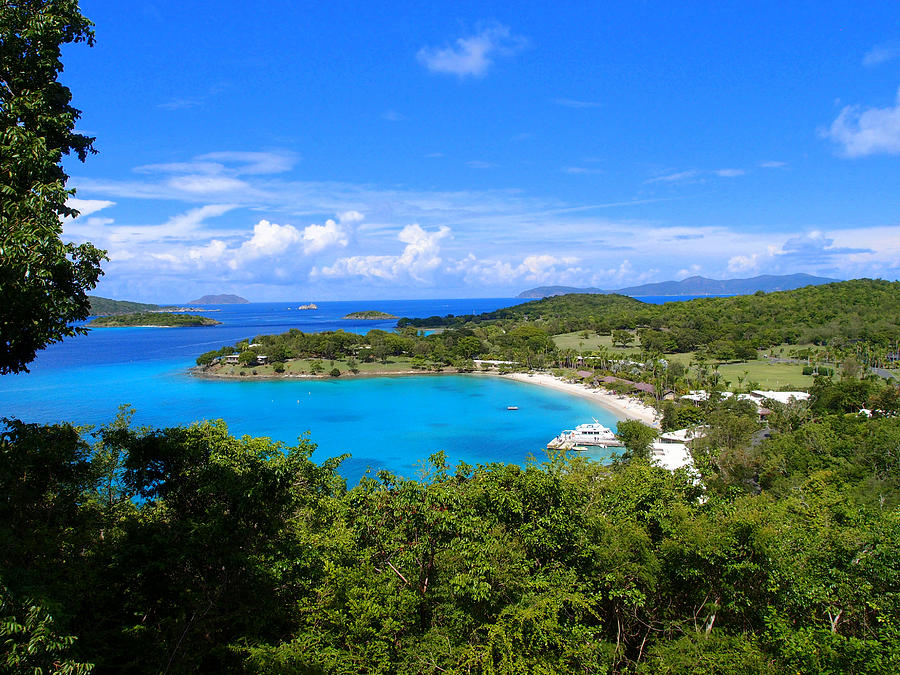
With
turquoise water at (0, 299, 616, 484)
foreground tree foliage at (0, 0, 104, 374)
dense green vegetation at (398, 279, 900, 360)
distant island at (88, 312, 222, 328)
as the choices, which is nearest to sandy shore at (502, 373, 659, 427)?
turquoise water at (0, 299, 616, 484)

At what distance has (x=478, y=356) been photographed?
74938 millimetres

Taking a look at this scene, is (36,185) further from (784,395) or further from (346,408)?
(784,395)

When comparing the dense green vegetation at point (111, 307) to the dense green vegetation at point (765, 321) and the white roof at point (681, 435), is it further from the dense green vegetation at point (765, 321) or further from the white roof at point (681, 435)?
the white roof at point (681, 435)

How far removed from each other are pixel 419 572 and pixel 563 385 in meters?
50.0

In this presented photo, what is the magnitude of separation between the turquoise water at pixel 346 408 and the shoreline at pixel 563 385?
1.57 m

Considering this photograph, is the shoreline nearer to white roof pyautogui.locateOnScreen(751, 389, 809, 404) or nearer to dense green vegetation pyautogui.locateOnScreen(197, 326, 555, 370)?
dense green vegetation pyautogui.locateOnScreen(197, 326, 555, 370)

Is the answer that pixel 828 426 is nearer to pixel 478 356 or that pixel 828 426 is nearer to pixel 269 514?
pixel 269 514

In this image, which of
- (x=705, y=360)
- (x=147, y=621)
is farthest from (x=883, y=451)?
(x=705, y=360)

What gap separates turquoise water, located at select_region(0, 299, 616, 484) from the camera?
33.5 m

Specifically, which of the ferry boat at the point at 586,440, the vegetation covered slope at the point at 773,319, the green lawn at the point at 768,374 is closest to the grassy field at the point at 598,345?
the vegetation covered slope at the point at 773,319

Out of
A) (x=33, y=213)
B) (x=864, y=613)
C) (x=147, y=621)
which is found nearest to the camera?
(x=33, y=213)

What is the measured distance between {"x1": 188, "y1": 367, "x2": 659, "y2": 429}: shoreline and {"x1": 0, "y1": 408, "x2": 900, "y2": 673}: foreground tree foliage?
3073 cm

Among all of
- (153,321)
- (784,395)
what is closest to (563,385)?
(784,395)

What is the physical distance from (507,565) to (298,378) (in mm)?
58611
